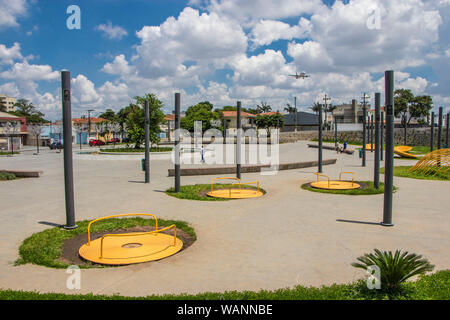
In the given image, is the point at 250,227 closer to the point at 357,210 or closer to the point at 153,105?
the point at 357,210

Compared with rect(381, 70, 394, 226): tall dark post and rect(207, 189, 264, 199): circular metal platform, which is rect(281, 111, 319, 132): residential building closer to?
rect(207, 189, 264, 199): circular metal platform

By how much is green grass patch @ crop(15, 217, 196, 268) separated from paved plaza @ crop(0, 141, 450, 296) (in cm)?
21

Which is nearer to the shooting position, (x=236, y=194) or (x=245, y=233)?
(x=245, y=233)

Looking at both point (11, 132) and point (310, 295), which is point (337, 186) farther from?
point (11, 132)

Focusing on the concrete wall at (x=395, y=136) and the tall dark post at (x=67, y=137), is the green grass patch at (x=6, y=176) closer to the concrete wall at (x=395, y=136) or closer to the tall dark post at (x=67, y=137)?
the tall dark post at (x=67, y=137)

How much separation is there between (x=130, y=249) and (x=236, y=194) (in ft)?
20.6

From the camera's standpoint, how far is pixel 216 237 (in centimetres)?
762

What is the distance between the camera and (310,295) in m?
4.60

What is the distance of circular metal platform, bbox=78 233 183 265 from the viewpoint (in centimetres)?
628

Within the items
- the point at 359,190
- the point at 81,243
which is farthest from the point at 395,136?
the point at 81,243

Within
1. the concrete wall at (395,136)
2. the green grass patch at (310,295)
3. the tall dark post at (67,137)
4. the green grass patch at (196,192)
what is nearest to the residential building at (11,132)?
the green grass patch at (196,192)

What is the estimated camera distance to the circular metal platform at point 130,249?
628 cm

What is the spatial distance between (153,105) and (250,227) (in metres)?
26.0

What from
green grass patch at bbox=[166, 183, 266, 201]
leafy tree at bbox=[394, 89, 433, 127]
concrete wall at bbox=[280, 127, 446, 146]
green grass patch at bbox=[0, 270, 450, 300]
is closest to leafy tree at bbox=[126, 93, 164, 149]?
green grass patch at bbox=[166, 183, 266, 201]
